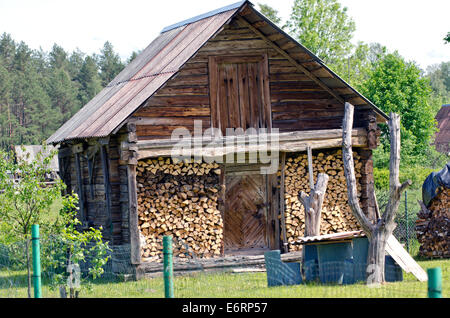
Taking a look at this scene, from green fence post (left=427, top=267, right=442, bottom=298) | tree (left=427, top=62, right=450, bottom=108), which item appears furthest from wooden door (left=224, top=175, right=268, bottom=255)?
tree (left=427, top=62, right=450, bottom=108)

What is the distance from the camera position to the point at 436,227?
52.1 feet

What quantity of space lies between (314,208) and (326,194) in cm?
337

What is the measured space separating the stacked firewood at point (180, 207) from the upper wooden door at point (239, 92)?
1.17 m

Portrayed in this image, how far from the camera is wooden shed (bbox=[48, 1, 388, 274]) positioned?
1491 centimetres

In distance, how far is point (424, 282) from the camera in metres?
11.9

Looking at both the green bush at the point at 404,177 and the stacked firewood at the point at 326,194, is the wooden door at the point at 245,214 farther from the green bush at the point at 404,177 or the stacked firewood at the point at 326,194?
the green bush at the point at 404,177

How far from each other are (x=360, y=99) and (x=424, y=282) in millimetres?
5470

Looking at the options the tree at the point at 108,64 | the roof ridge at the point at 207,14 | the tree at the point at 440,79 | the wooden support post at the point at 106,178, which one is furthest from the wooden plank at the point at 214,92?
the tree at the point at 440,79

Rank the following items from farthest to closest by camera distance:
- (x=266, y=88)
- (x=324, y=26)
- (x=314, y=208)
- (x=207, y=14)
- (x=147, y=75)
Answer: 1. (x=324, y=26)
2. (x=207, y=14)
3. (x=147, y=75)
4. (x=266, y=88)
5. (x=314, y=208)

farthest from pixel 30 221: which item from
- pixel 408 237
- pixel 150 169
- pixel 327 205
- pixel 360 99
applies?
pixel 408 237

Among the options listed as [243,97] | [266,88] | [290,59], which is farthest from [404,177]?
[243,97]

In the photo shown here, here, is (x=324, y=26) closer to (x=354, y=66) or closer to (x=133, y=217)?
(x=354, y=66)
